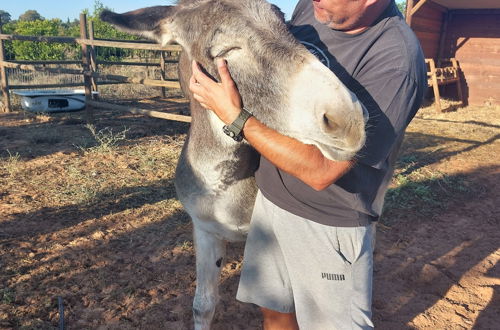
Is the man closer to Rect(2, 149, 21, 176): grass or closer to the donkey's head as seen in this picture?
the donkey's head

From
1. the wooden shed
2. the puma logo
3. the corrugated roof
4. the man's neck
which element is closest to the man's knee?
the puma logo

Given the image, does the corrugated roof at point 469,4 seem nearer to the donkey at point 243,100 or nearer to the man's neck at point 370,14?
the man's neck at point 370,14

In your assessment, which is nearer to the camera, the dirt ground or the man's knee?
the man's knee

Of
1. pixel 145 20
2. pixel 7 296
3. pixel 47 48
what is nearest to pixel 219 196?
pixel 145 20

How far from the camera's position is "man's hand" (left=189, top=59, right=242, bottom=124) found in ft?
5.44

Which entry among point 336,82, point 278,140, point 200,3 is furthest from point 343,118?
point 200,3

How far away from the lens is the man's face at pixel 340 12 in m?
1.59

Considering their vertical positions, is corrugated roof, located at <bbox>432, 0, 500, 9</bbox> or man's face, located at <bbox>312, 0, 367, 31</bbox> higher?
corrugated roof, located at <bbox>432, 0, 500, 9</bbox>

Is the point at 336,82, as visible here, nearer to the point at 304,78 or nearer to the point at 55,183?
the point at 304,78

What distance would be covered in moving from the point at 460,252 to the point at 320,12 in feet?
11.7

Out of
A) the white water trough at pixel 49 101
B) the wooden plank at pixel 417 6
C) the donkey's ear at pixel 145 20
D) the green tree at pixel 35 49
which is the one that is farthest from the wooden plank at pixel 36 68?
the green tree at pixel 35 49

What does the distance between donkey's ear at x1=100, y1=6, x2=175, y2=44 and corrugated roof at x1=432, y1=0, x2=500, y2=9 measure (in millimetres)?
12205

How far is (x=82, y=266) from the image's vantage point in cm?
370

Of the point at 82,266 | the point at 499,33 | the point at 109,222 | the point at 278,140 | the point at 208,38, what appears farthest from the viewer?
the point at 499,33
